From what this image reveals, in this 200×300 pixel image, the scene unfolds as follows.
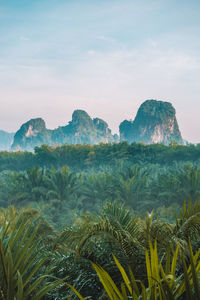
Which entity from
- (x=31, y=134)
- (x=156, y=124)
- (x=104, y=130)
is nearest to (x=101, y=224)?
(x=156, y=124)

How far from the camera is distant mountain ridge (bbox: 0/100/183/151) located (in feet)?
336

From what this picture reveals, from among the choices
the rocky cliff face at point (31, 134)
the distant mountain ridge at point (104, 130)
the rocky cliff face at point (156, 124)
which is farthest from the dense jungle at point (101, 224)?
the rocky cliff face at point (31, 134)

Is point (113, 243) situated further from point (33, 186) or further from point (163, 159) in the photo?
point (163, 159)

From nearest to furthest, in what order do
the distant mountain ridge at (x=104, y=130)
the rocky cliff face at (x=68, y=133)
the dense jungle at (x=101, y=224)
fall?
the dense jungle at (x=101, y=224), the distant mountain ridge at (x=104, y=130), the rocky cliff face at (x=68, y=133)

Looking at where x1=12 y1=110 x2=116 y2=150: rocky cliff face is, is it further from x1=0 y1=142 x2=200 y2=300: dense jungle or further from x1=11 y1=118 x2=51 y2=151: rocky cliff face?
x1=0 y1=142 x2=200 y2=300: dense jungle

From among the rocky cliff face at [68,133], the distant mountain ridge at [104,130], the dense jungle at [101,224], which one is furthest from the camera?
the rocky cliff face at [68,133]

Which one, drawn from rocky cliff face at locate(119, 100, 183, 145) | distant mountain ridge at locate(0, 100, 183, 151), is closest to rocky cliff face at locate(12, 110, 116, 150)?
distant mountain ridge at locate(0, 100, 183, 151)

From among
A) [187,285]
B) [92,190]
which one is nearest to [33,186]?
[92,190]

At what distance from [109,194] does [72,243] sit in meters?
12.5

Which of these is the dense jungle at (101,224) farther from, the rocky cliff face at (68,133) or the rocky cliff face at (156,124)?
the rocky cliff face at (68,133)

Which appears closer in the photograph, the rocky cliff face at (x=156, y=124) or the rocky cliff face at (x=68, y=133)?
the rocky cliff face at (x=156, y=124)

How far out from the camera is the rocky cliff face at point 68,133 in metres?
133

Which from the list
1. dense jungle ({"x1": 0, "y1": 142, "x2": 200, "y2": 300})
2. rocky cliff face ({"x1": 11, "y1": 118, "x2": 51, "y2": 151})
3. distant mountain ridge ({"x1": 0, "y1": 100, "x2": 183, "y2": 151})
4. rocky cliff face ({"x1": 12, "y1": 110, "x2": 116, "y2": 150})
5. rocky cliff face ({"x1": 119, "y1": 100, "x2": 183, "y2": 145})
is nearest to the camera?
dense jungle ({"x1": 0, "y1": 142, "x2": 200, "y2": 300})

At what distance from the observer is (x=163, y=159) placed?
2519cm
